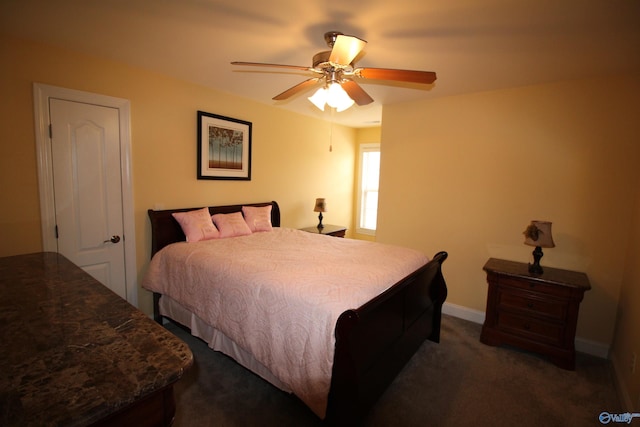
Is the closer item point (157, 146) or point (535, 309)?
point (535, 309)

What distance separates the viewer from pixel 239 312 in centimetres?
201

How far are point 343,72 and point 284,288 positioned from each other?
59.8 inches

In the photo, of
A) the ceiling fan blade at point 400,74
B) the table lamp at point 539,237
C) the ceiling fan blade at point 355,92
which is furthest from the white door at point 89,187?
the table lamp at point 539,237

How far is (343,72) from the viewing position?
205 centimetres

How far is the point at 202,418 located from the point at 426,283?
194 cm

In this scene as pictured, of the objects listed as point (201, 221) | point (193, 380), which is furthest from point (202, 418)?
point (201, 221)

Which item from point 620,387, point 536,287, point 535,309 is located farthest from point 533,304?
point 620,387

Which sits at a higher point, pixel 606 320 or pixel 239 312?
pixel 239 312

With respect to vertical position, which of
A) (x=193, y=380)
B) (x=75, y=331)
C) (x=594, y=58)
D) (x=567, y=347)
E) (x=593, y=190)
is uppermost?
(x=594, y=58)

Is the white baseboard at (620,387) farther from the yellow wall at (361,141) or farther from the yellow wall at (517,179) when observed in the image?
the yellow wall at (361,141)

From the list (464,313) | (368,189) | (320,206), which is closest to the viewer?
(464,313)

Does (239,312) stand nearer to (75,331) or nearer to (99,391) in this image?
(75,331)

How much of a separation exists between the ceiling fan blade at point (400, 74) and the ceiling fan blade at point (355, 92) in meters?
0.13

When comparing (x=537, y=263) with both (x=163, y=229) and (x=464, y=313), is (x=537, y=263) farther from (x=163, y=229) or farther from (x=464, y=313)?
(x=163, y=229)
